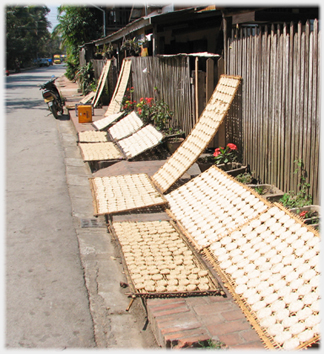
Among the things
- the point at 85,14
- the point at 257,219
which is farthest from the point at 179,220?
the point at 85,14

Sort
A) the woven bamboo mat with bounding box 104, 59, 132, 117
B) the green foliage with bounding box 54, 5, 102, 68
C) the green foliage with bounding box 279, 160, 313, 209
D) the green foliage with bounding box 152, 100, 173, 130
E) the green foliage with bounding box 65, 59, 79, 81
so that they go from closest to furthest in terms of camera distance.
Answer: the green foliage with bounding box 279, 160, 313, 209
the green foliage with bounding box 152, 100, 173, 130
the woven bamboo mat with bounding box 104, 59, 132, 117
the green foliage with bounding box 54, 5, 102, 68
the green foliage with bounding box 65, 59, 79, 81

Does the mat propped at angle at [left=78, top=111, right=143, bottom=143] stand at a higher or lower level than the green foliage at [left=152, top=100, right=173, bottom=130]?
lower

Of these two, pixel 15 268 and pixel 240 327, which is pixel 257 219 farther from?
pixel 15 268

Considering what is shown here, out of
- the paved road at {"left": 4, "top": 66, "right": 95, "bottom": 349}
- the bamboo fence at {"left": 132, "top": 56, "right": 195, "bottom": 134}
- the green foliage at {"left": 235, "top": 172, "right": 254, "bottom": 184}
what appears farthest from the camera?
the bamboo fence at {"left": 132, "top": 56, "right": 195, "bottom": 134}

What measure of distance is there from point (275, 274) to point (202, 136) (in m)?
3.52

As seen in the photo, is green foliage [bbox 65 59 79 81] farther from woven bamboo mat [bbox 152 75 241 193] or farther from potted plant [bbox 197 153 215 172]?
woven bamboo mat [bbox 152 75 241 193]

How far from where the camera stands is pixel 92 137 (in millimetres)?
11297

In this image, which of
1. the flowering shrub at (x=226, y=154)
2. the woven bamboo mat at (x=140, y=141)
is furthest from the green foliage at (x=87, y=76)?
the flowering shrub at (x=226, y=154)

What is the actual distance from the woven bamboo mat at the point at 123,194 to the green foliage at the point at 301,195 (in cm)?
181

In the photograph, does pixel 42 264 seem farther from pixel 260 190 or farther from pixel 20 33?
pixel 20 33

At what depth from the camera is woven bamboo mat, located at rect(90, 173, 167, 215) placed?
6051 millimetres

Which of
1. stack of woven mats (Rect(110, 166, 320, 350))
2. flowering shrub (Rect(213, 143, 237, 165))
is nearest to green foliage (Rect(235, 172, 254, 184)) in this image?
flowering shrub (Rect(213, 143, 237, 165))

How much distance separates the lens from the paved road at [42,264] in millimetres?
3686

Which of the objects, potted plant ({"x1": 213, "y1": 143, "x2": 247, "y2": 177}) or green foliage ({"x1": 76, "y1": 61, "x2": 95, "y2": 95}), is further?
green foliage ({"x1": 76, "y1": 61, "x2": 95, "y2": 95})
